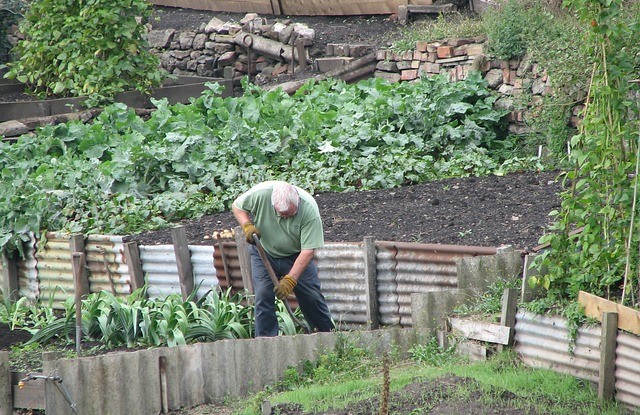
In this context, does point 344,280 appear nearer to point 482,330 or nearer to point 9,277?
point 482,330

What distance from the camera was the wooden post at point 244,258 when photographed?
8.42 meters

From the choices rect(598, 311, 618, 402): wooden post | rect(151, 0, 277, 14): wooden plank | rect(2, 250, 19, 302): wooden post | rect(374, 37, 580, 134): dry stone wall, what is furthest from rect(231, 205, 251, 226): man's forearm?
rect(151, 0, 277, 14): wooden plank

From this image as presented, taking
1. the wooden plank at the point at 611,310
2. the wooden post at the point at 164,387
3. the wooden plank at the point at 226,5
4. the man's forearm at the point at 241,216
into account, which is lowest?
the wooden post at the point at 164,387

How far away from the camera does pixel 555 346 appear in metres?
6.57

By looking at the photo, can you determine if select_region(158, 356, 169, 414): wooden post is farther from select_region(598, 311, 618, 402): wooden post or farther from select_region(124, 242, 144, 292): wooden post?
select_region(598, 311, 618, 402): wooden post

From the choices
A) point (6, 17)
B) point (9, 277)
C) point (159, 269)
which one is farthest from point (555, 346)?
point (6, 17)

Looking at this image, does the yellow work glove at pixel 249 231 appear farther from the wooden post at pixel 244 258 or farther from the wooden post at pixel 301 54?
the wooden post at pixel 301 54

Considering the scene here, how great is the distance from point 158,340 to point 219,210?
3019 mm

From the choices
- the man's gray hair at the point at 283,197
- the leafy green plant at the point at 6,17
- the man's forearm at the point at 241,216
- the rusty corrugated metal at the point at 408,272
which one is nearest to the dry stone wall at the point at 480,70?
the rusty corrugated metal at the point at 408,272

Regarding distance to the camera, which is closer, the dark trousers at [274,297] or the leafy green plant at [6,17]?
the dark trousers at [274,297]

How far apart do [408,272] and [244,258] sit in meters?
1.44

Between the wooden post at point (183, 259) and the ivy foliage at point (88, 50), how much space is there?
18.6ft

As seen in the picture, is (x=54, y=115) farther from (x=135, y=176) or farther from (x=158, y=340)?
(x=158, y=340)

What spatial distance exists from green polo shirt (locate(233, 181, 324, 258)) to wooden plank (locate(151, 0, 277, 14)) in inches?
447
